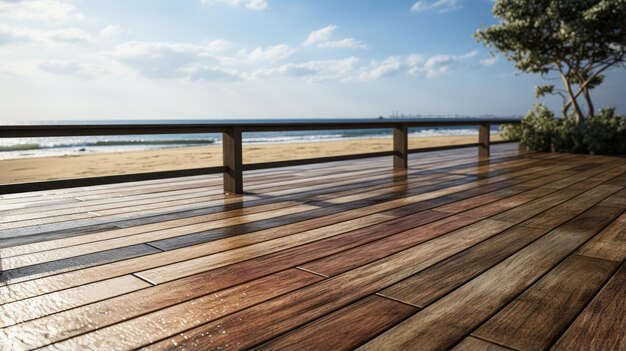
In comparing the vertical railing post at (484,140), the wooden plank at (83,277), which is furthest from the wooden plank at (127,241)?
the vertical railing post at (484,140)

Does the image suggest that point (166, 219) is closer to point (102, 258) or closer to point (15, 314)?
point (102, 258)

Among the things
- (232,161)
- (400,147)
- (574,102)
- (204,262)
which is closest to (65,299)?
(204,262)

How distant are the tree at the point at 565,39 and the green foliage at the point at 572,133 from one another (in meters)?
0.58

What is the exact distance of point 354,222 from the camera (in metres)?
2.40

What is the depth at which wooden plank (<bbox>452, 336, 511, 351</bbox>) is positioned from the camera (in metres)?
1.04

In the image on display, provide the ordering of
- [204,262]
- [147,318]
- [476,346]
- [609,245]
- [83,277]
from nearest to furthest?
[476,346] → [147,318] → [83,277] → [204,262] → [609,245]

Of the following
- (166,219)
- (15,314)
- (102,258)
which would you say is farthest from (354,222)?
(15,314)

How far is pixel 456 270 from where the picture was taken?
63.2 inches

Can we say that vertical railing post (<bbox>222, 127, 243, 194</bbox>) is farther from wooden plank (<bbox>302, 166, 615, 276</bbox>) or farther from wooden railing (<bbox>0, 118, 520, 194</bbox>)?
wooden plank (<bbox>302, 166, 615, 276</bbox>)

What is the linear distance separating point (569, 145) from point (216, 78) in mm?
42475

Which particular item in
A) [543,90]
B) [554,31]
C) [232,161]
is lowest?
[232,161]

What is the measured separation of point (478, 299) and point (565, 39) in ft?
25.4

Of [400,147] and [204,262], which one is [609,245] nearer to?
[204,262]

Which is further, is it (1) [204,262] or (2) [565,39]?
(2) [565,39]
